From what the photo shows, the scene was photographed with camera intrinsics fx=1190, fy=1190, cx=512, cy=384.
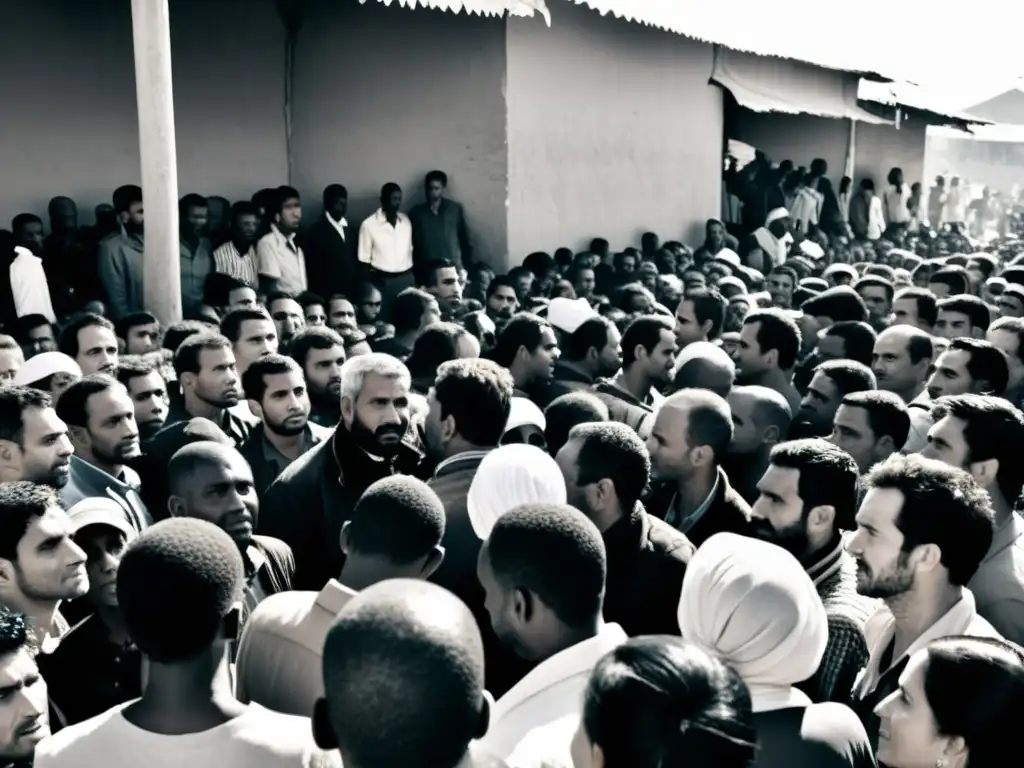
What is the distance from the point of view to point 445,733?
2.04m

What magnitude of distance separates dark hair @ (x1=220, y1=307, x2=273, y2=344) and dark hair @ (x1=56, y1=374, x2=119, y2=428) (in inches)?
62.9

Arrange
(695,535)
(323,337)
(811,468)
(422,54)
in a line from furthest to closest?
(422,54), (323,337), (695,535), (811,468)

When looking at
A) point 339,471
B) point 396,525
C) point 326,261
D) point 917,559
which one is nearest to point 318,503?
point 339,471

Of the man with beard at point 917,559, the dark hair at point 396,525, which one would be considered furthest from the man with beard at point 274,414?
the man with beard at point 917,559

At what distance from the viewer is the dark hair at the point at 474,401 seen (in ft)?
14.4

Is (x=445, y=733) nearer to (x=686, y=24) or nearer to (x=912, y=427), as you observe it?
(x=912, y=427)

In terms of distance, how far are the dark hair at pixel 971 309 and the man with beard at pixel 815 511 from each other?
420cm

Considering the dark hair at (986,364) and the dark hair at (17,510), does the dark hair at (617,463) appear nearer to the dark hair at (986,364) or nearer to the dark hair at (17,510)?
the dark hair at (17,510)

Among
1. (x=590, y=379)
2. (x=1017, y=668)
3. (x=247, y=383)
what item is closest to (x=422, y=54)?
(x=590, y=379)

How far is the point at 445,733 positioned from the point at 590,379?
4.71 meters

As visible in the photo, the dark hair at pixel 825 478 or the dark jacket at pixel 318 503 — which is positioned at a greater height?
the dark hair at pixel 825 478

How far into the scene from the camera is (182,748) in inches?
93.7

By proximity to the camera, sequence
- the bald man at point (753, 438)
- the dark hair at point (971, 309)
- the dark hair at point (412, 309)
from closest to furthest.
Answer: the bald man at point (753, 438) → the dark hair at point (971, 309) → the dark hair at point (412, 309)

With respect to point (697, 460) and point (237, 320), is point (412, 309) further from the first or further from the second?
point (697, 460)
